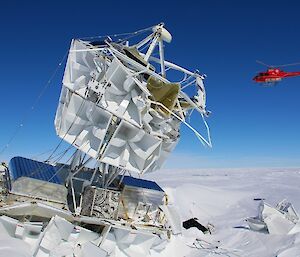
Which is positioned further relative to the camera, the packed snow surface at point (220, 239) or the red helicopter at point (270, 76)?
the red helicopter at point (270, 76)

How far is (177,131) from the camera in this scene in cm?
2220

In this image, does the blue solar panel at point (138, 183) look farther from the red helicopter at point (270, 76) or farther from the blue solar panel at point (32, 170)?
the red helicopter at point (270, 76)

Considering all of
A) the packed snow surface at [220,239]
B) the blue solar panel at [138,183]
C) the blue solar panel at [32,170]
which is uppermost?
the blue solar panel at [138,183]

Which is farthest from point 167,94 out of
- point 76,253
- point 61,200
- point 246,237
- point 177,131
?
point 246,237

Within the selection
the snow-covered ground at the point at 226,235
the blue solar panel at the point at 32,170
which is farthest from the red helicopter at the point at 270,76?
the blue solar panel at the point at 32,170

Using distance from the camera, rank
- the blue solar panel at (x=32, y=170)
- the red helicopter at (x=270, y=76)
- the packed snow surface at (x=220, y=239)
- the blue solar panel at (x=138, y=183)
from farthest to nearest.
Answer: the red helicopter at (x=270, y=76)
the blue solar panel at (x=138, y=183)
the blue solar panel at (x=32, y=170)
the packed snow surface at (x=220, y=239)

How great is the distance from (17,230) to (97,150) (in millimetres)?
5426

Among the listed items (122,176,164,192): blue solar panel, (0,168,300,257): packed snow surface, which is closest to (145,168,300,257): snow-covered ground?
(0,168,300,257): packed snow surface

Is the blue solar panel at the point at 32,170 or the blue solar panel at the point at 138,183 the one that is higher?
the blue solar panel at the point at 138,183

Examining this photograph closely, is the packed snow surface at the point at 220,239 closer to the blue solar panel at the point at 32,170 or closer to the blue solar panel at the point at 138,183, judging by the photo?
the blue solar panel at the point at 138,183

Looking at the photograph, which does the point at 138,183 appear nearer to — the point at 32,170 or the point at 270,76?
the point at 32,170

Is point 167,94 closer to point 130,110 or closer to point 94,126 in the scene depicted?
point 130,110

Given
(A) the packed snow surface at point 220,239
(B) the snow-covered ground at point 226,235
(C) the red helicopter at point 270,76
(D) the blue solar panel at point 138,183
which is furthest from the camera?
(C) the red helicopter at point 270,76

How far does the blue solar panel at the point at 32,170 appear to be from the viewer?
803 inches
